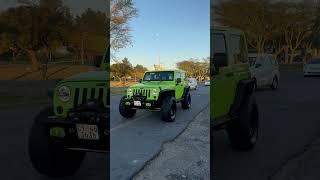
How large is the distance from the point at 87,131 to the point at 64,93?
35 cm

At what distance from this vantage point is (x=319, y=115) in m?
7.95

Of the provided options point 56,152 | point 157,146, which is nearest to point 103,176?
point 56,152

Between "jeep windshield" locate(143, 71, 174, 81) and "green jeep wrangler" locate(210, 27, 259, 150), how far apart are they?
67 centimetres

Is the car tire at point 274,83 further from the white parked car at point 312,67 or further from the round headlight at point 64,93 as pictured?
the round headlight at point 64,93

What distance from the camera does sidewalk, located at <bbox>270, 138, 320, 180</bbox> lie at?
12.6 feet

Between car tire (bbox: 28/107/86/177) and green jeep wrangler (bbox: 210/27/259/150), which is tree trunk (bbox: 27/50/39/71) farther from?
green jeep wrangler (bbox: 210/27/259/150)

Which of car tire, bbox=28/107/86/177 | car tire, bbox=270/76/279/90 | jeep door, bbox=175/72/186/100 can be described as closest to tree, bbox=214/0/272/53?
jeep door, bbox=175/72/186/100

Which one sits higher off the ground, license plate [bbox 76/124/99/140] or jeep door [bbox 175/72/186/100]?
jeep door [bbox 175/72/186/100]

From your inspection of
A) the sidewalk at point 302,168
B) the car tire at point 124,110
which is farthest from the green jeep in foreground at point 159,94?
the sidewalk at point 302,168

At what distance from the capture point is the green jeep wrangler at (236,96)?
9.20 ft

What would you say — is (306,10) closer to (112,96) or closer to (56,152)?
(56,152)

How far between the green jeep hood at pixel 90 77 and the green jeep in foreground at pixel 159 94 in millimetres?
182

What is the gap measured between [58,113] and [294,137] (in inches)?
154

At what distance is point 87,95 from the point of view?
85.0 inches
